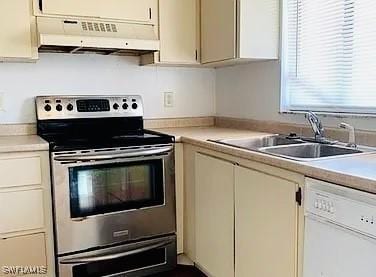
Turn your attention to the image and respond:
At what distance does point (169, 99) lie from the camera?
309 centimetres

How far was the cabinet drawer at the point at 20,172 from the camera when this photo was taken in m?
2.08

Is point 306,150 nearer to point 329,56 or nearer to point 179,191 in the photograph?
point 329,56

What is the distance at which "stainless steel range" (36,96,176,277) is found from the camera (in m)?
2.19

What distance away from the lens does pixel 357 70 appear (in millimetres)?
2066

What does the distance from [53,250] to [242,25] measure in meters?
1.75

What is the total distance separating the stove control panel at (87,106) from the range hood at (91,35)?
338mm

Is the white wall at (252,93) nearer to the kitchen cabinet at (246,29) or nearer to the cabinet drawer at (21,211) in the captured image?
the kitchen cabinet at (246,29)

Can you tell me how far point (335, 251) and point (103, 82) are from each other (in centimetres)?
204

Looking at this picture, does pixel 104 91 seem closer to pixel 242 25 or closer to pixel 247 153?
pixel 242 25

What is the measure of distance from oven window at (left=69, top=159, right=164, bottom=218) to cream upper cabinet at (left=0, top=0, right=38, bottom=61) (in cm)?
80

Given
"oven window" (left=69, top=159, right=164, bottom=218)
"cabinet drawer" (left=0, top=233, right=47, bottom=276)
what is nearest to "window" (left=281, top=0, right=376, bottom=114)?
"oven window" (left=69, top=159, right=164, bottom=218)

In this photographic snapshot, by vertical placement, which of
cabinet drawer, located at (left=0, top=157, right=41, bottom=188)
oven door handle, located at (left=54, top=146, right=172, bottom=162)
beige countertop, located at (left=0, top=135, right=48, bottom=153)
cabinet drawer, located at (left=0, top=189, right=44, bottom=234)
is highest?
beige countertop, located at (left=0, top=135, right=48, bottom=153)

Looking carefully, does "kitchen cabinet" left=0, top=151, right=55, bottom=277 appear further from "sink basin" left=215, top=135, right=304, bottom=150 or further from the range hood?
"sink basin" left=215, top=135, right=304, bottom=150

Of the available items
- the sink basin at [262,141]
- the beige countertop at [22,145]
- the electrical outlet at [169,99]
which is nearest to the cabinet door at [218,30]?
the electrical outlet at [169,99]
